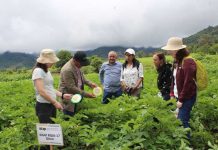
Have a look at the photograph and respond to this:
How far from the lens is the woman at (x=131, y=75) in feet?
28.9

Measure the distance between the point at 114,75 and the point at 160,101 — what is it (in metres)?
3.11

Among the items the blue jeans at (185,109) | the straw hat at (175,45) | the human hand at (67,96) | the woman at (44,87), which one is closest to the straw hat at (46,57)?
the woman at (44,87)

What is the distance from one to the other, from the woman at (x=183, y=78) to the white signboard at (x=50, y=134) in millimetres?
2076

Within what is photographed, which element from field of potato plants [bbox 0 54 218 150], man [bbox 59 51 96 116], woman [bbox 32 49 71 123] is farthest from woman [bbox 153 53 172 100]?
woman [bbox 32 49 71 123]

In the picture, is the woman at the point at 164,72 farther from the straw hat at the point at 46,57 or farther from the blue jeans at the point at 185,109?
the straw hat at the point at 46,57

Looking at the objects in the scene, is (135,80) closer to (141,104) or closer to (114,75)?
(114,75)

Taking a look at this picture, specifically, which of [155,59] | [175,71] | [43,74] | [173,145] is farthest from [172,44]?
[43,74]

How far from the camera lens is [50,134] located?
219 inches

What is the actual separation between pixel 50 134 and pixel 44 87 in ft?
3.49

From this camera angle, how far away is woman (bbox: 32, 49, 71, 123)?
20.4ft

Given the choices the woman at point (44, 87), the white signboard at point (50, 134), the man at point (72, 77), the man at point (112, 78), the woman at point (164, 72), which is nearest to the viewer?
the white signboard at point (50, 134)

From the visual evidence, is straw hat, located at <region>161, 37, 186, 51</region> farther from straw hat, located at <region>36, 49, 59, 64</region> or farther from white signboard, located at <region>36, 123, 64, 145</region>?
white signboard, located at <region>36, 123, 64, 145</region>

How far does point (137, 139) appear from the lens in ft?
17.7

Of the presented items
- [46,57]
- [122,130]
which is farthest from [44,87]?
[122,130]
